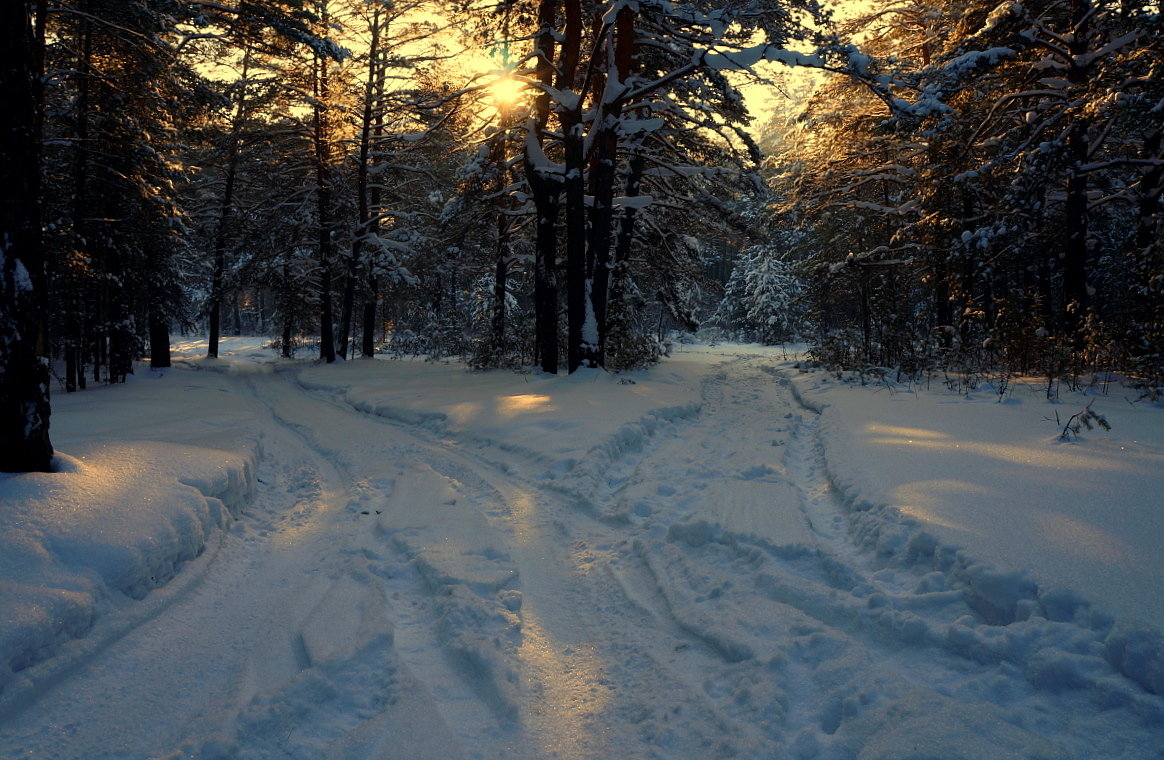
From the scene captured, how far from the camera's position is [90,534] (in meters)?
3.72

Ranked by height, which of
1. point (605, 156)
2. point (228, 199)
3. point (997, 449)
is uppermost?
point (228, 199)

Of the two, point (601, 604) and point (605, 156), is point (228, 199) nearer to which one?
point (605, 156)

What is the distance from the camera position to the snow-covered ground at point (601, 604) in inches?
97.6

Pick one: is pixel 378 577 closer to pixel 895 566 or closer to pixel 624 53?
pixel 895 566

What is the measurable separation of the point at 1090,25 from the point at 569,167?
10409 millimetres

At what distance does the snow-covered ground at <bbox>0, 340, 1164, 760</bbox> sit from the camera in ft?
8.13

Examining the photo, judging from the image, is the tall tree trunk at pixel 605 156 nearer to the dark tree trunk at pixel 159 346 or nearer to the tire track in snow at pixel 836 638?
the tire track in snow at pixel 836 638

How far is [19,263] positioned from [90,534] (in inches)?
91.1

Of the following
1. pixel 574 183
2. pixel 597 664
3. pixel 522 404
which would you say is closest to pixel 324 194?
pixel 574 183

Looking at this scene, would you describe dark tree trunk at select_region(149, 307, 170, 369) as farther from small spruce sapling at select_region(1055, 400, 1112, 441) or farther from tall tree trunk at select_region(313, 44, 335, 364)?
small spruce sapling at select_region(1055, 400, 1112, 441)

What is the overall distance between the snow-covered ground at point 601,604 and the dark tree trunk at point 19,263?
0.40 metres

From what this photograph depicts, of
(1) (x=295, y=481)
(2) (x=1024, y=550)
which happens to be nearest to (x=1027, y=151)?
(2) (x=1024, y=550)

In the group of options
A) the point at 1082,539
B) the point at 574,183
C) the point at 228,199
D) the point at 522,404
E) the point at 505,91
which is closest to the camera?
the point at 1082,539

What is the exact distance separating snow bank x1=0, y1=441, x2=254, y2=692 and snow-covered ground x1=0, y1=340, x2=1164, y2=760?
2 centimetres
